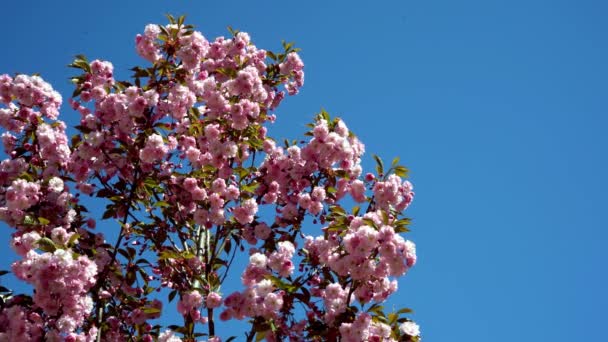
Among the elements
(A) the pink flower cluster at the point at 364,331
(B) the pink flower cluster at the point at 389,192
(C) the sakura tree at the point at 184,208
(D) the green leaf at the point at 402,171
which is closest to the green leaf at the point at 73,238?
(C) the sakura tree at the point at 184,208

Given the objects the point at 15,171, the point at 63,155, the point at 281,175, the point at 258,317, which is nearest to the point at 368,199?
the point at 281,175

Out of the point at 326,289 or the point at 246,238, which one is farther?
the point at 246,238

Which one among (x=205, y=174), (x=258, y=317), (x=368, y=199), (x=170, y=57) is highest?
(x=170, y=57)

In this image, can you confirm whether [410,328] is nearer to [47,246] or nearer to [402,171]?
[402,171]

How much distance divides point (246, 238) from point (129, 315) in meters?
1.41

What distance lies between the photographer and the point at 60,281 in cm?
517

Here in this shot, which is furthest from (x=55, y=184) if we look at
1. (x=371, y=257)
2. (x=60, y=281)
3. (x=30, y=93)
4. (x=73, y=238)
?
(x=371, y=257)

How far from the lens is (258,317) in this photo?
562 cm

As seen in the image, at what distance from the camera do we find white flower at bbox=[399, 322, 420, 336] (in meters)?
5.37

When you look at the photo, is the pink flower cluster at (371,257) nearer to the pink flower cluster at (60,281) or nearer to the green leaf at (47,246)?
the pink flower cluster at (60,281)

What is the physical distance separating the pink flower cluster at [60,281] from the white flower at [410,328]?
262 centimetres

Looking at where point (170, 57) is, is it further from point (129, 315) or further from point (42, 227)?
point (129, 315)

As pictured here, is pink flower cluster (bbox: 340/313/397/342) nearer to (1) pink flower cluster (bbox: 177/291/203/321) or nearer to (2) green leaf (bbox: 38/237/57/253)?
(1) pink flower cluster (bbox: 177/291/203/321)

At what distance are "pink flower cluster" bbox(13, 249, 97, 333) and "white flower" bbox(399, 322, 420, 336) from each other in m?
2.62
